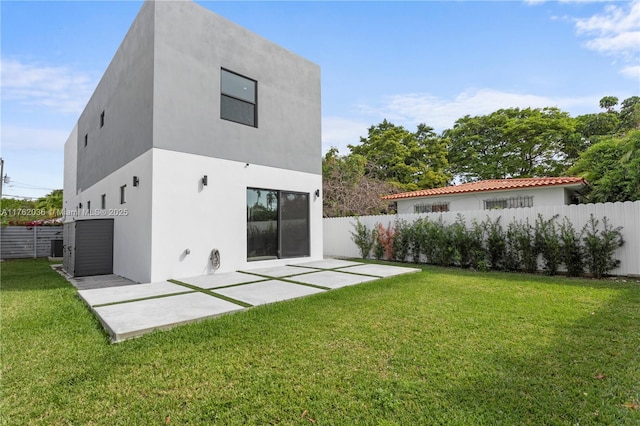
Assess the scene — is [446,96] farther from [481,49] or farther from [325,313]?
[325,313]

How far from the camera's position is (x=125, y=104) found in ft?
26.0

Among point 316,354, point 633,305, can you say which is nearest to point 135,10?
point 316,354

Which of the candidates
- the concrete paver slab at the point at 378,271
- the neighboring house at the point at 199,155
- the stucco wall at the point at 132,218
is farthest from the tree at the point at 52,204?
the concrete paver slab at the point at 378,271

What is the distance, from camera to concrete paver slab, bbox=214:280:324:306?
4854 millimetres

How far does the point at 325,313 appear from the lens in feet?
13.7

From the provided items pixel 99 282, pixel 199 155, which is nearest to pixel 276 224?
pixel 199 155

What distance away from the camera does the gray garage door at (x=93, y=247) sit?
7.69m

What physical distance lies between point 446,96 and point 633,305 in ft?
36.6

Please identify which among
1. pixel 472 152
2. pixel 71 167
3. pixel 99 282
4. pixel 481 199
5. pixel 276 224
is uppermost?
pixel 472 152

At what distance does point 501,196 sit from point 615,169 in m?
3.61

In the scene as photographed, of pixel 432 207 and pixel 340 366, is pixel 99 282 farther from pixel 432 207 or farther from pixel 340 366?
pixel 432 207

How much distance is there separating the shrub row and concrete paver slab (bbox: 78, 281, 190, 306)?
6976 millimetres

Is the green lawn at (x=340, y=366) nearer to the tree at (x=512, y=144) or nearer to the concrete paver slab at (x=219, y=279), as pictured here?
the concrete paver slab at (x=219, y=279)

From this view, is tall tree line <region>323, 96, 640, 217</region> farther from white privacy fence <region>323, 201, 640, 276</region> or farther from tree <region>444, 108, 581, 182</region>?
white privacy fence <region>323, 201, 640, 276</region>
